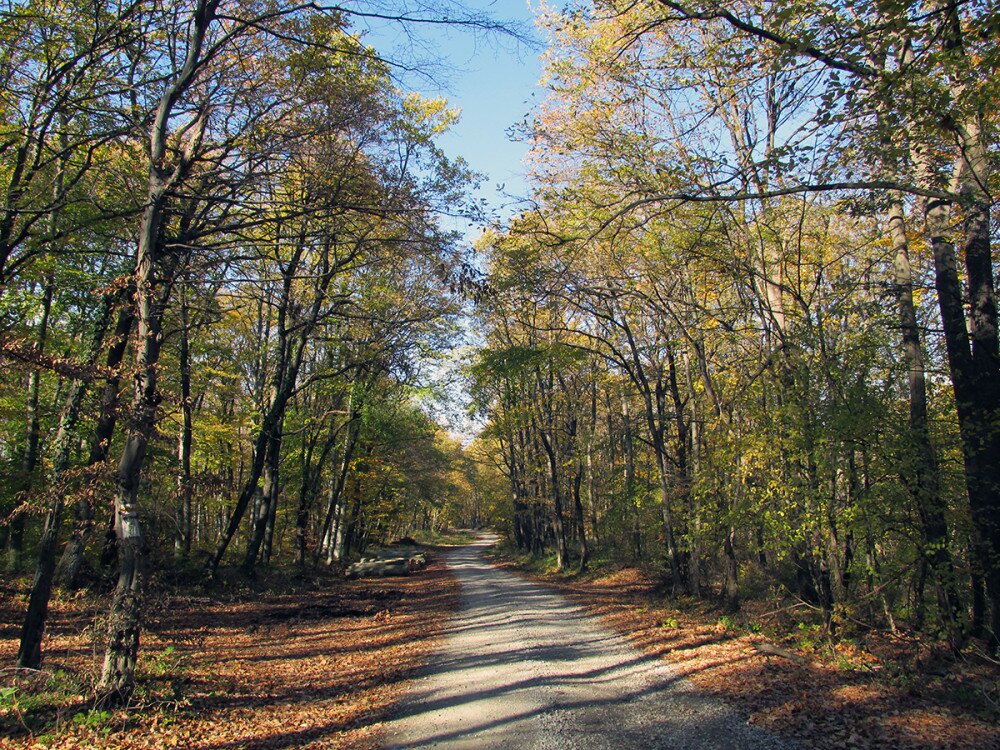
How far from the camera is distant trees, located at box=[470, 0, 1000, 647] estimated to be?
5641 millimetres

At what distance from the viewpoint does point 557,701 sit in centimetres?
632

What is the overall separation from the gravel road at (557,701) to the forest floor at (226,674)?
55 cm

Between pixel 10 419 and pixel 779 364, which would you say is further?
pixel 10 419

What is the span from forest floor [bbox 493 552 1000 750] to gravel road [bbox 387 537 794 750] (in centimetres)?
44

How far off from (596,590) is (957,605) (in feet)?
33.6

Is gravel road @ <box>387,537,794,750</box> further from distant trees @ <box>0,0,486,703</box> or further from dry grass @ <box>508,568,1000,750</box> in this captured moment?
distant trees @ <box>0,0,486,703</box>

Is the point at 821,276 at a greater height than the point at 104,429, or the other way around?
the point at 821,276

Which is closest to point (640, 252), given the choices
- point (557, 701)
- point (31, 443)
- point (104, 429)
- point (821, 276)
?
point (821, 276)

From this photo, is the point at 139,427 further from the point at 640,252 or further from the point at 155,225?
the point at 640,252

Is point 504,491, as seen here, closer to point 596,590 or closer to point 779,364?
point 596,590

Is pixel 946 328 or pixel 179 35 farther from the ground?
pixel 179 35

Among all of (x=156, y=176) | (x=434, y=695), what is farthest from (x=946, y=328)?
(x=156, y=176)

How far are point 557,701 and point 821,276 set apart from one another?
7.60 metres

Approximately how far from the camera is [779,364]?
8.98 meters
